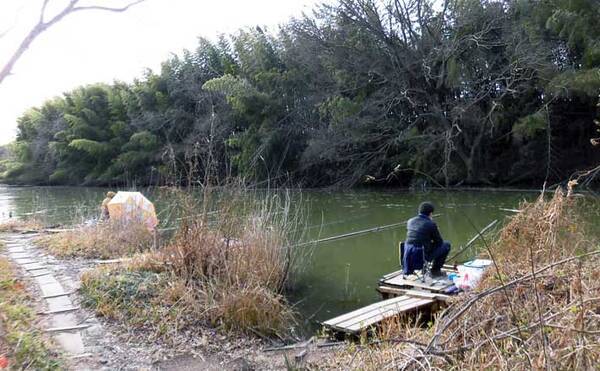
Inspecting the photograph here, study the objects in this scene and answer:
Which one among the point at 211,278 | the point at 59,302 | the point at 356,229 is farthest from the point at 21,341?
the point at 356,229

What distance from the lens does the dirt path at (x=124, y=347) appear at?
4.27 metres

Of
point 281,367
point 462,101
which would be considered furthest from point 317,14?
point 281,367

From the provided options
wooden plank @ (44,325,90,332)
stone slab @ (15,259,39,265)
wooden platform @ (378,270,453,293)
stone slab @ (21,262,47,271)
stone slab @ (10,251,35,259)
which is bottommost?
wooden platform @ (378,270,453,293)

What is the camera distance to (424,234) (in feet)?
22.4

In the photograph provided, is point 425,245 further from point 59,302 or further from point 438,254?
point 59,302

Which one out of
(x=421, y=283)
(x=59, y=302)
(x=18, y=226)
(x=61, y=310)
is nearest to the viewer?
(x=61, y=310)

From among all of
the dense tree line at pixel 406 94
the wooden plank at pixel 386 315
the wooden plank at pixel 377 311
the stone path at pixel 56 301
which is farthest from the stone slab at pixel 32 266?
the dense tree line at pixel 406 94

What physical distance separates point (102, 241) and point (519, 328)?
6.87 meters

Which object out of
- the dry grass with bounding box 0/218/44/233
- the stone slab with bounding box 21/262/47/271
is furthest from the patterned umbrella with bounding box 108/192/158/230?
the dry grass with bounding box 0/218/44/233

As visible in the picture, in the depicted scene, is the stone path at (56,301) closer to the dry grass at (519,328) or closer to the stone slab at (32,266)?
the stone slab at (32,266)

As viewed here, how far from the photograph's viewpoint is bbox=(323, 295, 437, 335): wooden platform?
210 inches

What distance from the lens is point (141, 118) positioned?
97.6 feet

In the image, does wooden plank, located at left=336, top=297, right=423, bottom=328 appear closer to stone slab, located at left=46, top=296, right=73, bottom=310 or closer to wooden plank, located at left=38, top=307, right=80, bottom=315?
wooden plank, located at left=38, top=307, right=80, bottom=315

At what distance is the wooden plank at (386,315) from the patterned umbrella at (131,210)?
4.82 meters
